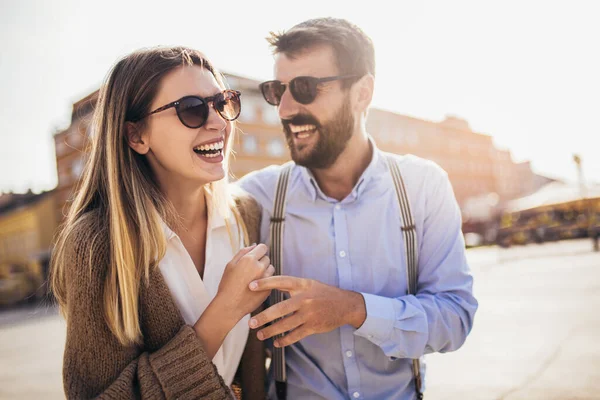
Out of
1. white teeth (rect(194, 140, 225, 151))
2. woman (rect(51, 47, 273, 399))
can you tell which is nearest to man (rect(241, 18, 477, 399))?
woman (rect(51, 47, 273, 399))

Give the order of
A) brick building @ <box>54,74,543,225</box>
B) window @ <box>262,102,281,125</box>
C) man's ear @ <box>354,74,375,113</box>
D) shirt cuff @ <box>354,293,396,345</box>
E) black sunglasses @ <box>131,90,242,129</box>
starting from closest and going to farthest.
Result: shirt cuff @ <box>354,293,396,345</box> < black sunglasses @ <box>131,90,242,129</box> < man's ear @ <box>354,74,375,113</box> < brick building @ <box>54,74,543,225</box> < window @ <box>262,102,281,125</box>

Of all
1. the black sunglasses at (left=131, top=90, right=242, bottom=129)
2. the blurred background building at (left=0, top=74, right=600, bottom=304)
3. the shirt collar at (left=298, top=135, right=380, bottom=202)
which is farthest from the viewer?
the blurred background building at (left=0, top=74, right=600, bottom=304)

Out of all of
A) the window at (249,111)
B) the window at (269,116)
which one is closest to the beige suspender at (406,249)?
the window at (249,111)

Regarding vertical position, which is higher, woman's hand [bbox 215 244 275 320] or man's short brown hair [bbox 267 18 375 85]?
man's short brown hair [bbox 267 18 375 85]

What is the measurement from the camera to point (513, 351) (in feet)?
19.4

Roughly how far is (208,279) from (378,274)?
76cm

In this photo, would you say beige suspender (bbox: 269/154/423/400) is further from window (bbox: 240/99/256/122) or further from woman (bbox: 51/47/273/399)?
window (bbox: 240/99/256/122)

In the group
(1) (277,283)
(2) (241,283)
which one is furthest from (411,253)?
(2) (241,283)

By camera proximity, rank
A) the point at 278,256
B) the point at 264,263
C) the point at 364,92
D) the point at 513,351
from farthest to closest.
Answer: the point at 513,351, the point at 364,92, the point at 278,256, the point at 264,263

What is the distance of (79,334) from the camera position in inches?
60.8

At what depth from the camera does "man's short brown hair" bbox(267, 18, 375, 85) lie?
2547 mm

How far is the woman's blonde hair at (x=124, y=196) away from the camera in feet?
5.24

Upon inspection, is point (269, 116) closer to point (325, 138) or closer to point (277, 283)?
point (325, 138)

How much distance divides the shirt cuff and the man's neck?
2.22 feet
